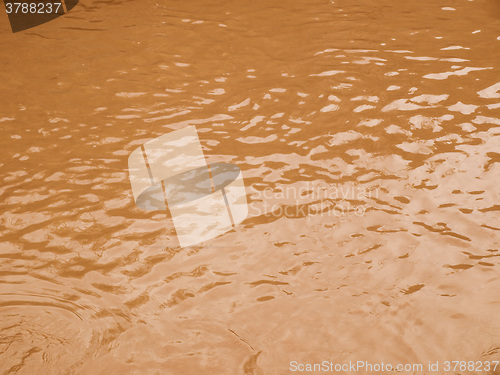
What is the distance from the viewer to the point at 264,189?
254 cm

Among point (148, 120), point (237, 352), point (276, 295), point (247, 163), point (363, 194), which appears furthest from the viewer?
point (148, 120)

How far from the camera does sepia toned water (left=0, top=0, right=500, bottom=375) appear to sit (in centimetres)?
190

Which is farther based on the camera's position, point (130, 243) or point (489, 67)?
point (489, 67)

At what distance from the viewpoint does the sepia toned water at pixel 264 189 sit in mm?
1896

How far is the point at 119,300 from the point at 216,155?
3.20ft

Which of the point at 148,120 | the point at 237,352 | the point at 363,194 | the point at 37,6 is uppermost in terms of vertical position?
the point at 37,6

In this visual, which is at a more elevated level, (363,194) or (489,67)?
(489,67)

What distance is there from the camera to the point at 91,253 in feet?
7.43

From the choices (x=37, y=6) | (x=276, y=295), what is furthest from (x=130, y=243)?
→ (x=37, y=6)

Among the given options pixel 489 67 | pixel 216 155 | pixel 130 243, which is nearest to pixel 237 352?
pixel 130 243

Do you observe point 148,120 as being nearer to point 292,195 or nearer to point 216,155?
point 216,155

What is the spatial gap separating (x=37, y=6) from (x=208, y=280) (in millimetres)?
3196

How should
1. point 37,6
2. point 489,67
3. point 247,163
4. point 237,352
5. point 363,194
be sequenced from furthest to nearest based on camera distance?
point 37,6, point 489,67, point 247,163, point 363,194, point 237,352

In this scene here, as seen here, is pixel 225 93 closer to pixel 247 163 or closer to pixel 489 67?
pixel 247 163
